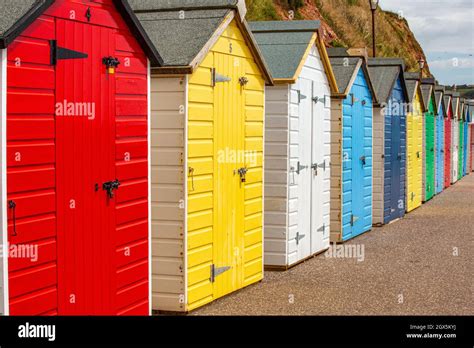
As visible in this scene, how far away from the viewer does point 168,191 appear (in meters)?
7.82

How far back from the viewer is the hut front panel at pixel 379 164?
15664mm

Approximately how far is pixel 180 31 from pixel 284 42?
3.27 metres

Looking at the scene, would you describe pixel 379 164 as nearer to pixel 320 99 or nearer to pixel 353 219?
pixel 353 219

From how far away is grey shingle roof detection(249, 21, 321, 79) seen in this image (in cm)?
1068

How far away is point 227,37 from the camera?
8688 mm

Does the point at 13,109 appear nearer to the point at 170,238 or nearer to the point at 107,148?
the point at 107,148

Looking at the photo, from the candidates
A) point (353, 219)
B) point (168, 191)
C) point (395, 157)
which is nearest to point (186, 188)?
point (168, 191)

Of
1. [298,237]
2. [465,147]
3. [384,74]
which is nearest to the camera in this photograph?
[298,237]

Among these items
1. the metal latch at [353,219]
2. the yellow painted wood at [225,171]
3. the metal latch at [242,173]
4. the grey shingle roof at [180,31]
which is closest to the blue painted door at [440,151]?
the metal latch at [353,219]

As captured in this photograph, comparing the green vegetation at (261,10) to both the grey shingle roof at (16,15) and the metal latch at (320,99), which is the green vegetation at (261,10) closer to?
the metal latch at (320,99)

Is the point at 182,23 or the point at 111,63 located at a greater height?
the point at 182,23

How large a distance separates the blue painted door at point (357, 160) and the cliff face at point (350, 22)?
13.7 m

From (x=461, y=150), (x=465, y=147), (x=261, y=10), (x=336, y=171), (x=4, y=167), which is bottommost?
(x=336, y=171)
